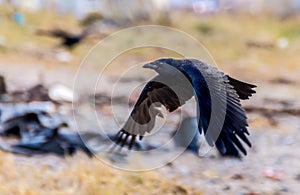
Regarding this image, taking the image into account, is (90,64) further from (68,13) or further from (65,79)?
(68,13)

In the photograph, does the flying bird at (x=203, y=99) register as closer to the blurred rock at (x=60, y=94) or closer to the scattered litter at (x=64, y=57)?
the blurred rock at (x=60, y=94)

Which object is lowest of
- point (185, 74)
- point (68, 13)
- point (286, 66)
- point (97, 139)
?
point (97, 139)

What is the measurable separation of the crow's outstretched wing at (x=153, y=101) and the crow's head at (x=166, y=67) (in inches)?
2.0

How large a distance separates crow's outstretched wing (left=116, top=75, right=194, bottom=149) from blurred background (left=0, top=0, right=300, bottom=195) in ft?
1.68

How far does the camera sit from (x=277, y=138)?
668 centimetres

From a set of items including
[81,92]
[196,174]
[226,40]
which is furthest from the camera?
[226,40]

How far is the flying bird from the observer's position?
335 centimetres

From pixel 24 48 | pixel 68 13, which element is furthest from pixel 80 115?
pixel 68 13

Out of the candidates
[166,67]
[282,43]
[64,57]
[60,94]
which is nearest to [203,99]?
[166,67]

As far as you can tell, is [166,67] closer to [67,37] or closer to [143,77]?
[143,77]

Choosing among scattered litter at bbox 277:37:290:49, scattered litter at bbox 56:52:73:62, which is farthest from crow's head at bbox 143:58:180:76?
scattered litter at bbox 277:37:290:49

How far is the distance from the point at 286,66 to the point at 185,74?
931 centimetres

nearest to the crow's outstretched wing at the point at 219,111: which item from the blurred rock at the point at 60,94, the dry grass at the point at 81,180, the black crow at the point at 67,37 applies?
the dry grass at the point at 81,180

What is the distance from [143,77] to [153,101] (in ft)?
19.6
